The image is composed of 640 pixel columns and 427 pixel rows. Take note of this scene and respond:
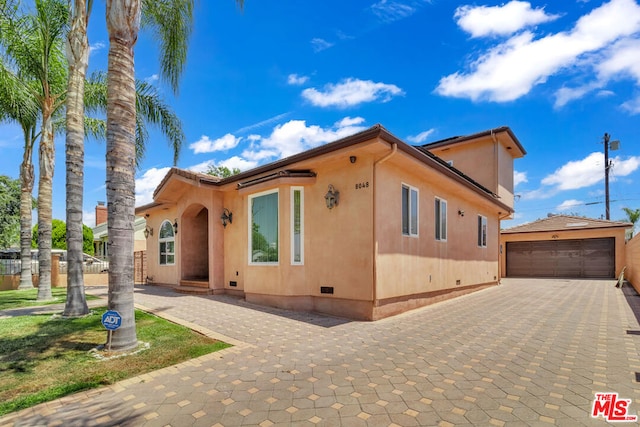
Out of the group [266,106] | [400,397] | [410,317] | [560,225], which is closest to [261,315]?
[410,317]

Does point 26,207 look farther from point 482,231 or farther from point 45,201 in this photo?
point 482,231

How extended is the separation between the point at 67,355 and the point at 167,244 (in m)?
10.3

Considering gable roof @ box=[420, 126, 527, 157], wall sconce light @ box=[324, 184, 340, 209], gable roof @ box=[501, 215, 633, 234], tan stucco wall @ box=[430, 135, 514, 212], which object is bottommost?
gable roof @ box=[501, 215, 633, 234]

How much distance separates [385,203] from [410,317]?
3.05 meters

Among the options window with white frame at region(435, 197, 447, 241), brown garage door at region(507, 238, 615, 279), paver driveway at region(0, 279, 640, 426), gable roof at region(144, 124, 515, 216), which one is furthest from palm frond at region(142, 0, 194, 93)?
brown garage door at region(507, 238, 615, 279)

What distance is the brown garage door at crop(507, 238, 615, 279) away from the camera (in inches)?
808

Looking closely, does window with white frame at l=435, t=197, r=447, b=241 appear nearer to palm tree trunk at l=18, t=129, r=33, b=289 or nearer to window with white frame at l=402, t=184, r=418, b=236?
window with white frame at l=402, t=184, r=418, b=236

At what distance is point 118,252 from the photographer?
5.48 metres

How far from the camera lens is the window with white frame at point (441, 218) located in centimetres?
→ 1099

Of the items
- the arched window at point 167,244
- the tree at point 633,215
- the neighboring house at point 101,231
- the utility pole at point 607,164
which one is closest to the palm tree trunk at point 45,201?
the arched window at point 167,244

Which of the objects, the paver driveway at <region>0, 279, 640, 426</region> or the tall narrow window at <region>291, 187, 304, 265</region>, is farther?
the tall narrow window at <region>291, 187, 304, 265</region>

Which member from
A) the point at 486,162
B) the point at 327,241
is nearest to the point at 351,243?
the point at 327,241

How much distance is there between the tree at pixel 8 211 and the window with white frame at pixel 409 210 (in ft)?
113

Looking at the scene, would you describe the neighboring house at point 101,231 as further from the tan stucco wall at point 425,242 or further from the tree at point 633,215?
the tree at point 633,215
